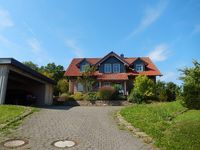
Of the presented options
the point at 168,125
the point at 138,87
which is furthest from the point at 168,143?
the point at 138,87

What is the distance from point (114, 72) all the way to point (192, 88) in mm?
20764

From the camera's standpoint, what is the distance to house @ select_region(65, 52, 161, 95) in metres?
35.4

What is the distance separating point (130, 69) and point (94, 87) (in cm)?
670

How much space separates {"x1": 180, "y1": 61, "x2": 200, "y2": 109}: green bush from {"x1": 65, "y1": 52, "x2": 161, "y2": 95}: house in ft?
55.1

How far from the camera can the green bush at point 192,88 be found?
16.1 meters

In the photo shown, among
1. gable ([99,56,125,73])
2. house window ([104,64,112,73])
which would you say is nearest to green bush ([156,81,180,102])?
gable ([99,56,125,73])

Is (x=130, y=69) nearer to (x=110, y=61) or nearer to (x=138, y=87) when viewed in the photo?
(x=110, y=61)

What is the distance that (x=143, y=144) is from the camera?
9312 millimetres

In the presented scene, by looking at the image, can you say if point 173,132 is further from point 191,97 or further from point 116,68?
point 116,68

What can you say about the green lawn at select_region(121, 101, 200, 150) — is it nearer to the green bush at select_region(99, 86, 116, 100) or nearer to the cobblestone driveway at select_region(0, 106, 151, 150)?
the cobblestone driveway at select_region(0, 106, 151, 150)

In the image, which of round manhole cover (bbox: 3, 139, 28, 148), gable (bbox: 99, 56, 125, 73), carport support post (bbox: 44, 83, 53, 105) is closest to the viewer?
round manhole cover (bbox: 3, 139, 28, 148)

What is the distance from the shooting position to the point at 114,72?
121 ft

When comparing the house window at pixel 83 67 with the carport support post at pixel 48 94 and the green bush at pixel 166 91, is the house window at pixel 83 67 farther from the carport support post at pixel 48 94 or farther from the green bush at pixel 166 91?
the green bush at pixel 166 91

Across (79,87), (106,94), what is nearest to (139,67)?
(79,87)
